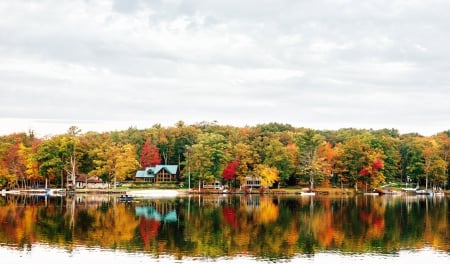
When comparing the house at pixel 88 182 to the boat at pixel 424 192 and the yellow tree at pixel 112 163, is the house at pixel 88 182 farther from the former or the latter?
the boat at pixel 424 192

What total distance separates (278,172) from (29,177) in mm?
39086

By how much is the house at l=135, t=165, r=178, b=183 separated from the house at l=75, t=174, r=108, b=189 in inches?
266

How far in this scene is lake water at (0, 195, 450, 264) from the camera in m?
27.3

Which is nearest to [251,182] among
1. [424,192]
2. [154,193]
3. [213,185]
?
[213,185]

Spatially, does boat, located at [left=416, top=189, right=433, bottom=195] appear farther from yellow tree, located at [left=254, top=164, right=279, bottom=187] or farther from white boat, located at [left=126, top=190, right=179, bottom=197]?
white boat, located at [left=126, top=190, right=179, bottom=197]

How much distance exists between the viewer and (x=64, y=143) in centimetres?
8419

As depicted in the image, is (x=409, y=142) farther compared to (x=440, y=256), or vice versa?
(x=409, y=142)

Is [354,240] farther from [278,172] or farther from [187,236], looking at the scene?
[278,172]

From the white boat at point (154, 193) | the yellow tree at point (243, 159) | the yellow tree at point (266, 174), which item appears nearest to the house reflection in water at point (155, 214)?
the white boat at point (154, 193)

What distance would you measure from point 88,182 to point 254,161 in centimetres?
2923

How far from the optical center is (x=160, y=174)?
323ft

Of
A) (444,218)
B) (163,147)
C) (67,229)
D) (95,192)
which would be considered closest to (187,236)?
(67,229)

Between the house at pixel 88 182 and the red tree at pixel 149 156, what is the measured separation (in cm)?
841

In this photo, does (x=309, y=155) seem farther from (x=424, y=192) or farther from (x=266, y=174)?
(x=424, y=192)
